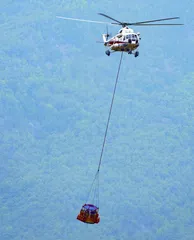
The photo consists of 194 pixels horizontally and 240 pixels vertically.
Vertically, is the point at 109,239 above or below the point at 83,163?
below

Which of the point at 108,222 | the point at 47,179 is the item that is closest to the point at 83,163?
the point at 47,179

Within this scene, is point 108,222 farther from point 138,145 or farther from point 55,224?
point 138,145

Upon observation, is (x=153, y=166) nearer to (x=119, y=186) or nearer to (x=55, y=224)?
(x=119, y=186)

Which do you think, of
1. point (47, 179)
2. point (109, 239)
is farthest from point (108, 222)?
point (47, 179)

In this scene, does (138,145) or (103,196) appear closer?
(103,196)

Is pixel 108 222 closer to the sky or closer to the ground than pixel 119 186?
closer to the ground

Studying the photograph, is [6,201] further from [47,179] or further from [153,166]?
[153,166]

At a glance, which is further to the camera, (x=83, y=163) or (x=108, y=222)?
(x=83, y=163)

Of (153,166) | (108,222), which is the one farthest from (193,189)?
(108,222)
